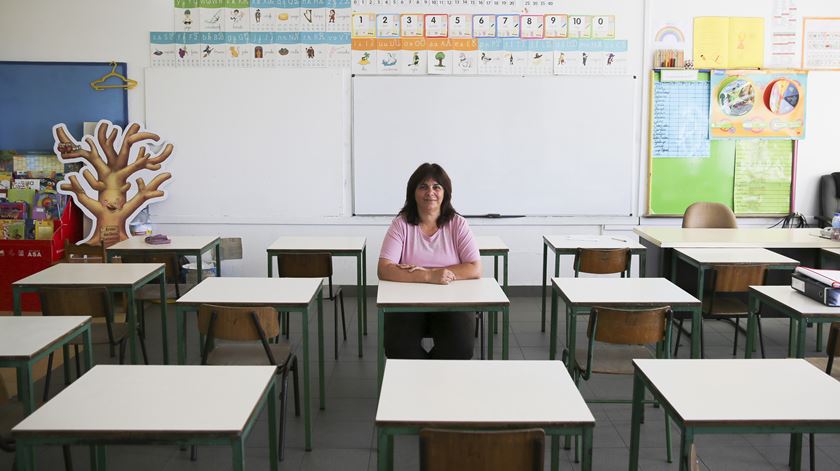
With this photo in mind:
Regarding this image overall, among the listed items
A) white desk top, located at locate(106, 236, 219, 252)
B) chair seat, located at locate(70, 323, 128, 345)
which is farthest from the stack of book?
white desk top, located at locate(106, 236, 219, 252)

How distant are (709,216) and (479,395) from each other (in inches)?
153

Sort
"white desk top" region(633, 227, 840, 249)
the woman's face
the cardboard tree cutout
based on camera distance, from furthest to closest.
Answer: the cardboard tree cutout < "white desk top" region(633, 227, 840, 249) < the woman's face

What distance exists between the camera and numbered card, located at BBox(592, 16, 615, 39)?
5.58 metres

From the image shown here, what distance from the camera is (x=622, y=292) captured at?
3.10m

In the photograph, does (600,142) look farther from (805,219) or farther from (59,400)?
(59,400)

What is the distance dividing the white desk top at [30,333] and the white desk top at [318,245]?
1.72 m

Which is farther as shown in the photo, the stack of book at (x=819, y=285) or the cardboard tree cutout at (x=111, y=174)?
the cardboard tree cutout at (x=111, y=174)

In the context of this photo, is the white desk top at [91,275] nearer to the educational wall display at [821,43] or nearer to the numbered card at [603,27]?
the numbered card at [603,27]

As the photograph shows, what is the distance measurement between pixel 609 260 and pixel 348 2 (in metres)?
3.06

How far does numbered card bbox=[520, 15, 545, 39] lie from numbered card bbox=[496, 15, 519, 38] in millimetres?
51

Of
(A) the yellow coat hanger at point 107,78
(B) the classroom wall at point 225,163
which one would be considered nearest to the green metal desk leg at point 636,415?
(B) the classroom wall at point 225,163

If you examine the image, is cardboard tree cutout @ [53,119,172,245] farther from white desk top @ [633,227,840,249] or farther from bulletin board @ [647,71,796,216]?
bulletin board @ [647,71,796,216]

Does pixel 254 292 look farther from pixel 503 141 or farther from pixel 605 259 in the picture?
pixel 503 141

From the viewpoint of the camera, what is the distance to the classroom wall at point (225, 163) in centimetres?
552
